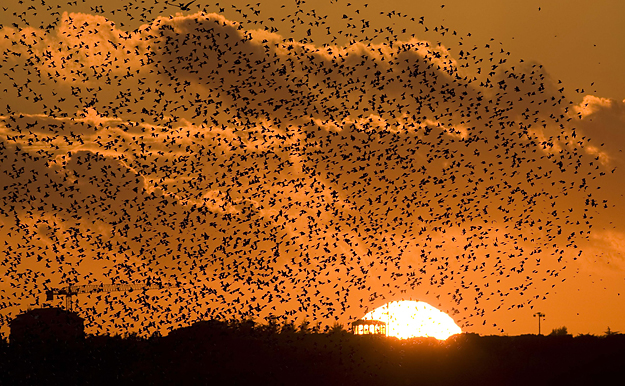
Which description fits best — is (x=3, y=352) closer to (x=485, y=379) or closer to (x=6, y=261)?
(x=485, y=379)

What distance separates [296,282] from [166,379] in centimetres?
4431

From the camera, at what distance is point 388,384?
71.1 meters

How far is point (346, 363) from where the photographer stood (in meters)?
78.4

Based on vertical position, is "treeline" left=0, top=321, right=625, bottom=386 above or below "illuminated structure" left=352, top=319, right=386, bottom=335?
below

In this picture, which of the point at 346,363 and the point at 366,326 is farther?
the point at 366,326

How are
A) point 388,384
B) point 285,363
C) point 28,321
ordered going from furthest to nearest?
point 28,321
point 285,363
point 388,384

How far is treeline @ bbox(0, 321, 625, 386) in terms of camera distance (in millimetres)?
73938

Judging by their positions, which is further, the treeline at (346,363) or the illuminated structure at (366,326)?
the illuminated structure at (366,326)

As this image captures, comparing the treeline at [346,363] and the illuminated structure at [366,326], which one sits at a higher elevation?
the illuminated structure at [366,326]

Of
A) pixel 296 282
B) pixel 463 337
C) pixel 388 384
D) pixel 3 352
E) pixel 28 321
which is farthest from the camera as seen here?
pixel 28 321

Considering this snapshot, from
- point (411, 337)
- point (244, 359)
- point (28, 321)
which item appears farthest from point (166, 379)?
point (28, 321)

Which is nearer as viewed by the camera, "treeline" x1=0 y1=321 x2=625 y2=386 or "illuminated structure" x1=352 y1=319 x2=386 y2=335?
"treeline" x1=0 y1=321 x2=625 y2=386

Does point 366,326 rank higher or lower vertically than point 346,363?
higher

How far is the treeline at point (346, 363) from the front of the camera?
73.9 meters
